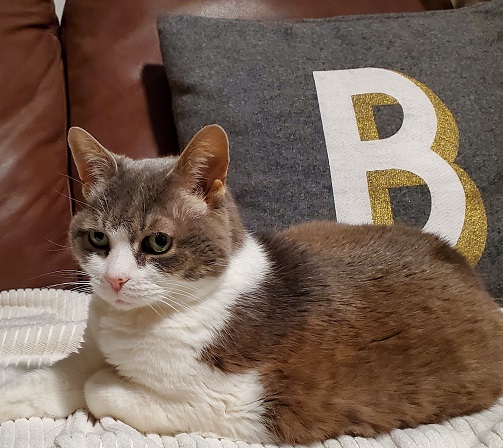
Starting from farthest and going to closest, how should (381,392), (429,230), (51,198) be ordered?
(51,198) → (429,230) → (381,392)

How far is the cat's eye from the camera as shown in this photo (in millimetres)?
769

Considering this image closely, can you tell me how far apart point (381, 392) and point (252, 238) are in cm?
31

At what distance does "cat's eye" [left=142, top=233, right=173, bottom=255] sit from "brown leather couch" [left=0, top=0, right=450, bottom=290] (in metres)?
0.56

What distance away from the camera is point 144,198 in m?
0.79

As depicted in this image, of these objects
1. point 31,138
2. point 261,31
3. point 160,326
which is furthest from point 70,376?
point 261,31

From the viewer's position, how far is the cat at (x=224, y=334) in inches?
Answer: 30.6

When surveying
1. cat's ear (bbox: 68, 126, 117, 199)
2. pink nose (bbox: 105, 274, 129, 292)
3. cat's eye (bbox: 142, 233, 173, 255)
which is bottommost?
pink nose (bbox: 105, 274, 129, 292)

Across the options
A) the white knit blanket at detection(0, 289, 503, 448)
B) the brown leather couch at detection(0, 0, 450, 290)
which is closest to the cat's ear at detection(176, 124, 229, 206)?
the white knit blanket at detection(0, 289, 503, 448)

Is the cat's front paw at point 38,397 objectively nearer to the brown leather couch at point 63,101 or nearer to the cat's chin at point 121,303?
the cat's chin at point 121,303

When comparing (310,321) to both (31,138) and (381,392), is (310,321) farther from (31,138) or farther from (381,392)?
(31,138)

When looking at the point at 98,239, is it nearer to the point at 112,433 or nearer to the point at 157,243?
the point at 157,243

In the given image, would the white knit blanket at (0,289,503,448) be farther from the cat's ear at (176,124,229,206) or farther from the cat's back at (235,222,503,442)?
the cat's ear at (176,124,229,206)

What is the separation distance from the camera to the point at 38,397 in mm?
822

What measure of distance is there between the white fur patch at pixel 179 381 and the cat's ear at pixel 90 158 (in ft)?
0.66
